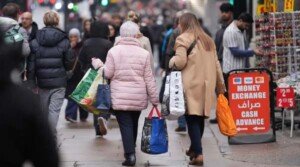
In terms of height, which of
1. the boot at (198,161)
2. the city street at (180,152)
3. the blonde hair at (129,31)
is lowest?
the city street at (180,152)

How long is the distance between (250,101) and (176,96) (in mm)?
2146

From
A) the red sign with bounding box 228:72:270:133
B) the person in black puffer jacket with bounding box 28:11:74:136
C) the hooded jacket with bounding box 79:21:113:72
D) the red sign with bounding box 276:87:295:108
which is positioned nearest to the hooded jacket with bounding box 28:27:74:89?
the person in black puffer jacket with bounding box 28:11:74:136

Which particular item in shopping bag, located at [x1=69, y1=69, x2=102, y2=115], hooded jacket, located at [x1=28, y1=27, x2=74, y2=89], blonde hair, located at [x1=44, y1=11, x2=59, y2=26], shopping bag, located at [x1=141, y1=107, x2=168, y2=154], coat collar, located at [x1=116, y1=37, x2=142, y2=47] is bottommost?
shopping bag, located at [x1=141, y1=107, x2=168, y2=154]

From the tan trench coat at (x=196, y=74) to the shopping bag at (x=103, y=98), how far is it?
0.81 m

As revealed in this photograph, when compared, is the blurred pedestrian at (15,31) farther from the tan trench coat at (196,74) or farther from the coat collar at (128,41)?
the tan trench coat at (196,74)

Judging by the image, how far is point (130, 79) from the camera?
33.1 feet

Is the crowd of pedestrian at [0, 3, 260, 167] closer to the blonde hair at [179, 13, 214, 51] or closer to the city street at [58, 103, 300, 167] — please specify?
the blonde hair at [179, 13, 214, 51]

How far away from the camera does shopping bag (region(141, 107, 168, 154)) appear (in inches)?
392

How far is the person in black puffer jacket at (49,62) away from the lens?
11.9 metres

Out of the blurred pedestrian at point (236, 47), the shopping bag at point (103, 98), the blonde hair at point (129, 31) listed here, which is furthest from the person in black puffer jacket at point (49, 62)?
the blurred pedestrian at point (236, 47)

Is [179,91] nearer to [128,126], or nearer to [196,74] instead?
[196,74]

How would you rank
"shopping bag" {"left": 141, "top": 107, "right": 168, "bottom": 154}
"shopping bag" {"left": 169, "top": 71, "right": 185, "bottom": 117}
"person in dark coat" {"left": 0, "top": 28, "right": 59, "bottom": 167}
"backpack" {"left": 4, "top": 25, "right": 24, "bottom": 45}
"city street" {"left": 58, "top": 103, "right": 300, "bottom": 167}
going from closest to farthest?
"person in dark coat" {"left": 0, "top": 28, "right": 59, "bottom": 167}, "shopping bag" {"left": 169, "top": 71, "right": 185, "bottom": 117}, "shopping bag" {"left": 141, "top": 107, "right": 168, "bottom": 154}, "backpack" {"left": 4, "top": 25, "right": 24, "bottom": 45}, "city street" {"left": 58, "top": 103, "right": 300, "bottom": 167}

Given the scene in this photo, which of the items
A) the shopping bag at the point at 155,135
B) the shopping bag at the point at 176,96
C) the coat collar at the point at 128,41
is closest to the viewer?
the shopping bag at the point at 176,96

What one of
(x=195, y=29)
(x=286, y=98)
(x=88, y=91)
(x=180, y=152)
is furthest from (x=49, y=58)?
(x=286, y=98)
